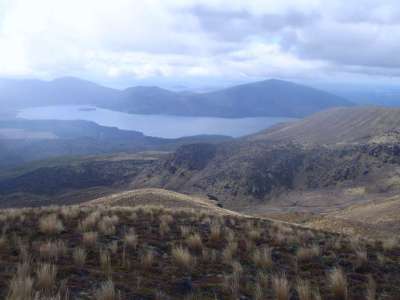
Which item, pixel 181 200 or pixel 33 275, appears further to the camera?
pixel 181 200

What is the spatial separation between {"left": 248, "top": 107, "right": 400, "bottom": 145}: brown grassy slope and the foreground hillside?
274 ft

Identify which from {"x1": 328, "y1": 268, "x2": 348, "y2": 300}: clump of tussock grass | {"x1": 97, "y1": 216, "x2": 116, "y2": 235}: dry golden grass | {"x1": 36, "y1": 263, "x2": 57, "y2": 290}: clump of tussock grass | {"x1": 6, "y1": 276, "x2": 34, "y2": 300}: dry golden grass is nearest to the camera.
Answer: {"x1": 6, "y1": 276, "x2": 34, "y2": 300}: dry golden grass

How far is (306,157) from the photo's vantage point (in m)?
82.5

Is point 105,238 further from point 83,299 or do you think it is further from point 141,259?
point 83,299

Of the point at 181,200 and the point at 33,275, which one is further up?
the point at 33,275

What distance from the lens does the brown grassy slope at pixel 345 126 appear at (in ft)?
313

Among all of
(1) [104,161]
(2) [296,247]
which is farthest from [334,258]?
(1) [104,161]

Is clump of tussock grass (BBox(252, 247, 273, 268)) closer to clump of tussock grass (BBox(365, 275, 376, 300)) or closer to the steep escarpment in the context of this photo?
clump of tussock grass (BBox(365, 275, 376, 300))

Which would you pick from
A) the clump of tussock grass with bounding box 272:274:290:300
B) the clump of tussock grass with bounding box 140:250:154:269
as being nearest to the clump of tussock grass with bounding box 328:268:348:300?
the clump of tussock grass with bounding box 272:274:290:300

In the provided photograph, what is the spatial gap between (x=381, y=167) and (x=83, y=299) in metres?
72.6

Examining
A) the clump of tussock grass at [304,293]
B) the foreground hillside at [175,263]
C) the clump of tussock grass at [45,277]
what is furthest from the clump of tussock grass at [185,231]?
the clump of tussock grass at [45,277]

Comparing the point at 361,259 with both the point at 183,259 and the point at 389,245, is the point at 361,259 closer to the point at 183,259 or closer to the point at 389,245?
the point at 389,245

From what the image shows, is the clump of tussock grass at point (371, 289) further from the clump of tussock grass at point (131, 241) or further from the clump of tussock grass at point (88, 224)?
the clump of tussock grass at point (88, 224)

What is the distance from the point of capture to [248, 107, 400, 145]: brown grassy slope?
95550 mm
